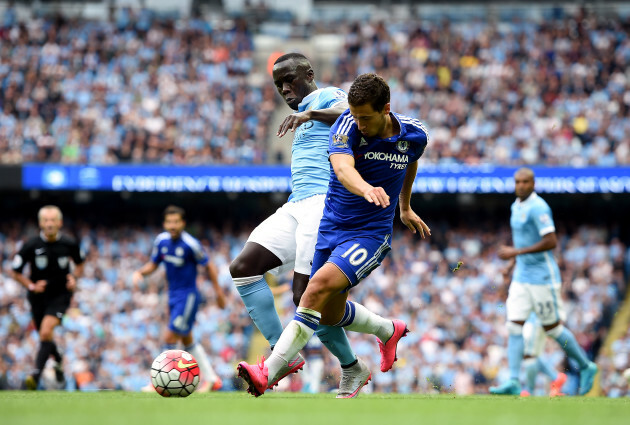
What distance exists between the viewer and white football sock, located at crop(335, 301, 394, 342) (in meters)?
6.50

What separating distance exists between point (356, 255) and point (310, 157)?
137 cm

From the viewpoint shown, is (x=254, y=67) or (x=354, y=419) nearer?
(x=354, y=419)

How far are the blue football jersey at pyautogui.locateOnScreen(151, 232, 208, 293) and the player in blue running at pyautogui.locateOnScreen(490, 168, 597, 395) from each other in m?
4.02

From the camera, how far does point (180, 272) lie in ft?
36.7

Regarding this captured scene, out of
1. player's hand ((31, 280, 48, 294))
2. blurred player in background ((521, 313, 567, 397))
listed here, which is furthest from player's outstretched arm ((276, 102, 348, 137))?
player's hand ((31, 280, 48, 294))

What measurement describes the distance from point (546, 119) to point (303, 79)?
600 inches

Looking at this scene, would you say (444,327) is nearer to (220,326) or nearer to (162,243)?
(220,326)

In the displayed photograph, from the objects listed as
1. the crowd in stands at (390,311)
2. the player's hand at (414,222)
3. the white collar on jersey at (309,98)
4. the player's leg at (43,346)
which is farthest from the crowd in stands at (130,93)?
the player's hand at (414,222)

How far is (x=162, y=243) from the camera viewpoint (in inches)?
437

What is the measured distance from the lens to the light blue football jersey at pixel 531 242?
9.55m

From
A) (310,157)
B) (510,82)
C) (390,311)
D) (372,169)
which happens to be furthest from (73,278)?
(510,82)

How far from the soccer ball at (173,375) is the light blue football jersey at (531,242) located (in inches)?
180

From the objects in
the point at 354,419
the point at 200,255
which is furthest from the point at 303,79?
the point at 200,255

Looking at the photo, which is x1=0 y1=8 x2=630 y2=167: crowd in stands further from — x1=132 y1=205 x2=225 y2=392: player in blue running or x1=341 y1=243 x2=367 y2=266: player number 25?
x1=341 y1=243 x2=367 y2=266: player number 25
